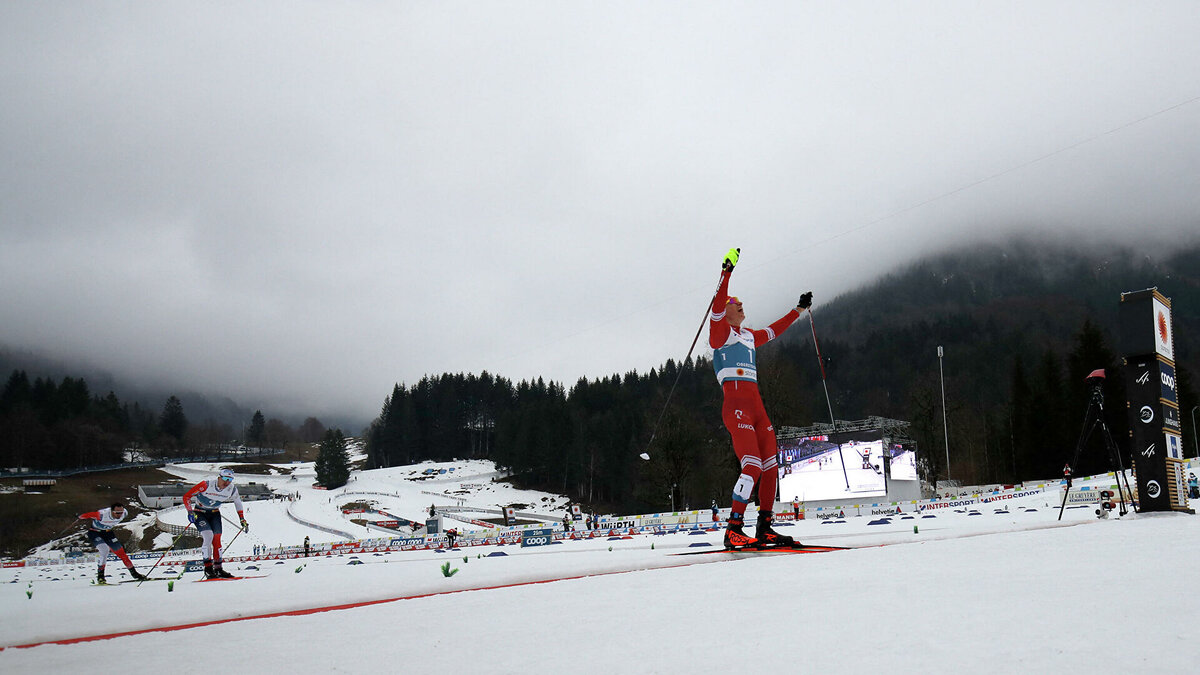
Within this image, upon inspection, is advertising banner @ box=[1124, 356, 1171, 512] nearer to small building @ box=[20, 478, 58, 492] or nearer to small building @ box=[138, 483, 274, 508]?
small building @ box=[138, 483, 274, 508]

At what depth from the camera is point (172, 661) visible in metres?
3.09

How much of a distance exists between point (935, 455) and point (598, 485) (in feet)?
157

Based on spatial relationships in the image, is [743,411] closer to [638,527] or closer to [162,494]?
[638,527]

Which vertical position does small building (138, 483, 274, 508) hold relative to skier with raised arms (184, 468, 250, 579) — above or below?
below

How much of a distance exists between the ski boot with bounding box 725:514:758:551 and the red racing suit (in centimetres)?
3

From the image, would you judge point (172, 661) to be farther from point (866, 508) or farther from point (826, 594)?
point (866, 508)

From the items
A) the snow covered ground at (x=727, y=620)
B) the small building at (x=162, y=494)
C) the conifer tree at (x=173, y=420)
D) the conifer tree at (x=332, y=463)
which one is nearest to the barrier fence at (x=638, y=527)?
the snow covered ground at (x=727, y=620)

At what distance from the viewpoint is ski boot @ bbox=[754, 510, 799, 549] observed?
739cm

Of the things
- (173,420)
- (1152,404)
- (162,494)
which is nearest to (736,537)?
(1152,404)

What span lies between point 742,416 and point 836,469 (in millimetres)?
32698

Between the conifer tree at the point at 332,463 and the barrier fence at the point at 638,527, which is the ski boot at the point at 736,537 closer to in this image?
the barrier fence at the point at 638,527

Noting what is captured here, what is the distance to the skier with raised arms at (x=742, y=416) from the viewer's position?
7.73 m

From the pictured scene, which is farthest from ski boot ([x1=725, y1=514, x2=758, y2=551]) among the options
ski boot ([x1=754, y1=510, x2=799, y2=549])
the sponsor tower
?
the sponsor tower

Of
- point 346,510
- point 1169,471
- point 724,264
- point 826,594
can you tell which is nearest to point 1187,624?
point 826,594
